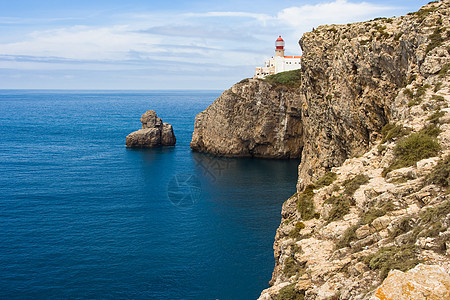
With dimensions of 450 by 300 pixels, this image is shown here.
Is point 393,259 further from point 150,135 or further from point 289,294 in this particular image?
point 150,135

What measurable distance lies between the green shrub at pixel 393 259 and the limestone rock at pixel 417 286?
2.12 meters

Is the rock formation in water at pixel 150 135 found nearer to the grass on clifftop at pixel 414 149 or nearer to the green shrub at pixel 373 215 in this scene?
the grass on clifftop at pixel 414 149

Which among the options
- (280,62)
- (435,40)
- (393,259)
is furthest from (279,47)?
(393,259)

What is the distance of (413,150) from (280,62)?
121 meters

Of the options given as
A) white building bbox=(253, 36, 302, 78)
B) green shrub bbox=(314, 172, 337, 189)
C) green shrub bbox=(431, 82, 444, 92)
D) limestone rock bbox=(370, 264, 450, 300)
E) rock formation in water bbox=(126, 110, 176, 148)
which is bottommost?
rock formation in water bbox=(126, 110, 176, 148)

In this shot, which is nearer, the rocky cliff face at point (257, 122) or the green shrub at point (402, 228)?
the green shrub at point (402, 228)

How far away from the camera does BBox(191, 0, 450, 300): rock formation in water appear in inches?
531

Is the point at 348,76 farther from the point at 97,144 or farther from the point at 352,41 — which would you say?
the point at 97,144

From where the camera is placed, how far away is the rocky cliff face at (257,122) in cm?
11462

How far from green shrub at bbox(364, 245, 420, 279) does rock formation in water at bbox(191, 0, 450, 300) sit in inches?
1.4

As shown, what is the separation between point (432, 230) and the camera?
13172 mm

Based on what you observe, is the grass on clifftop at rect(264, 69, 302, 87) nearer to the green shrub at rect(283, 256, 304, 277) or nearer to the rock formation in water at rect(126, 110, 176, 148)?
the rock formation in water at rect(126, 110, 176, 148)

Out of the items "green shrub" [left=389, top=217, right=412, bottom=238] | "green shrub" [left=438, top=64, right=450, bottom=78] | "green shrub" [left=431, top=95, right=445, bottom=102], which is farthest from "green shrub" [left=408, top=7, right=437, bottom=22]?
"green shrub" [left=389, top=217, right=412, bottom=238]

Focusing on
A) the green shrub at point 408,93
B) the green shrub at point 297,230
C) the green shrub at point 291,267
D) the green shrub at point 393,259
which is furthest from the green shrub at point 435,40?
the green shrub at point 393,259
